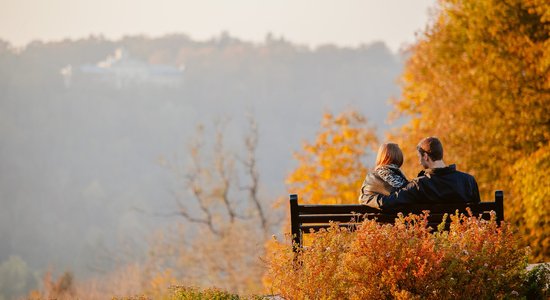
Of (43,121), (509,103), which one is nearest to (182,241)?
(509,103)

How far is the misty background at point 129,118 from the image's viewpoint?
73.4 m

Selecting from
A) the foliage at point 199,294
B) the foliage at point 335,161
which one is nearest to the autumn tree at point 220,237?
the foliage at point 335,161

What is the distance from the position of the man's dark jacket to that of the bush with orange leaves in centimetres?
57

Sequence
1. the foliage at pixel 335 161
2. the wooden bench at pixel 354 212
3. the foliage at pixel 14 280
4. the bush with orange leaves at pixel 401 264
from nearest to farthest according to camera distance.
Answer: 1. the bush with orange leaves at pixel 401 264
2. the wooden bench at pixel 354 212
3. the foliage at pixel 335 161
4. the foliage at pixel 14 280

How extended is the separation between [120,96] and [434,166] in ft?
268

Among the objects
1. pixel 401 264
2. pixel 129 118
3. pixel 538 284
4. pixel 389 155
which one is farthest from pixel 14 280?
pixel 401 264

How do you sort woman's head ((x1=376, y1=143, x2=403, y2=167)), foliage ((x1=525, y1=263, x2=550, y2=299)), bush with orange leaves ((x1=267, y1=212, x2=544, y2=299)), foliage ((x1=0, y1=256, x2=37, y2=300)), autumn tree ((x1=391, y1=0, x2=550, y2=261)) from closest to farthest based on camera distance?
1. bush with orange leaves ((x1=267, y1=212, x2=544, y2=299))
2. foliage ((x1=525, y1=263, x2=550, y2=299))
3. woman's head ((x1=376, y1=143, x2=403, y2=167))
4. autumn tree ((x1=391, y1=0, x2=550, y2=261))
5. foliage ((x1=0, y1=256, x2=37, y2=300))

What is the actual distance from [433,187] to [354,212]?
2.14 ft

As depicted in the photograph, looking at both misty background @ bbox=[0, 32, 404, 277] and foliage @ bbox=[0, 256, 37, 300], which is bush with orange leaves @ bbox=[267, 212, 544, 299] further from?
foliage @ bbox=[0, 256, 37, 300]

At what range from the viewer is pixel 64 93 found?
278ft

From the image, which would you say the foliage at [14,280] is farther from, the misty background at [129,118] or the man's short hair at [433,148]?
the man's short hair at [433,148]

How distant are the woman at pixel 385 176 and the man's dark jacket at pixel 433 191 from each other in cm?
11

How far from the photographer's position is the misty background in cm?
7344

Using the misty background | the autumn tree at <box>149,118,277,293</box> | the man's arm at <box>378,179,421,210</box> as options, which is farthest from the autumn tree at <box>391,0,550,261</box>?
the misty background
